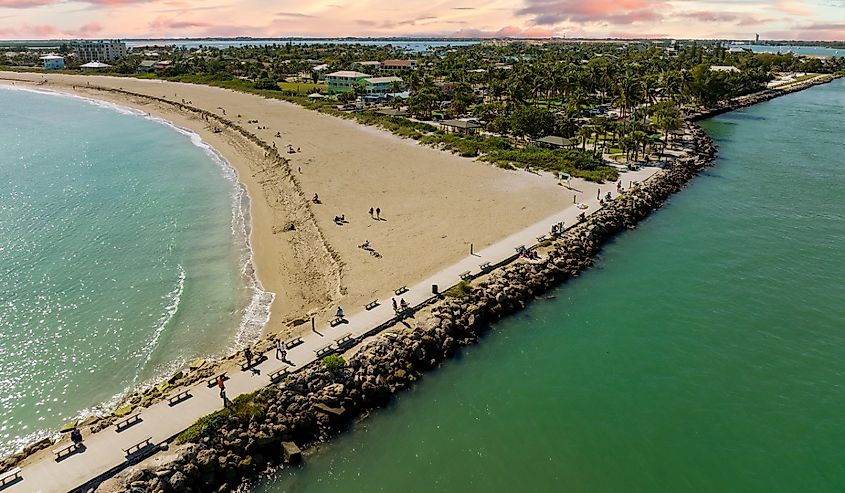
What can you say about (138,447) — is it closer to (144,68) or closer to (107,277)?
(107,277)

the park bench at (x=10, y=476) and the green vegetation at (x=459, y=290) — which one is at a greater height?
the green vegetation at (x=459, y=290)

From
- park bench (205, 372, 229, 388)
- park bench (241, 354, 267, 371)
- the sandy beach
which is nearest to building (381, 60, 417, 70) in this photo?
the sandy beach

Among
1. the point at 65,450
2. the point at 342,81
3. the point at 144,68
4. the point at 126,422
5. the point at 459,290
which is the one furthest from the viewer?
the point at 144,68

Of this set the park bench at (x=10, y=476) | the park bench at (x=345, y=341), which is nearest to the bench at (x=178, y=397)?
the park bench at (x=10, y=476)

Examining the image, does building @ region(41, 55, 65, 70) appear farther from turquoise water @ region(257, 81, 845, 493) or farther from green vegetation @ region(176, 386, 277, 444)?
green vegetation @ region(176, 386, 277, 444)

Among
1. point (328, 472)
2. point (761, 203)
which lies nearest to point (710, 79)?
point (761, 203)

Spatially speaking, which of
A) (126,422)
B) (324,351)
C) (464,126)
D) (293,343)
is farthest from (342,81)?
(126,422)

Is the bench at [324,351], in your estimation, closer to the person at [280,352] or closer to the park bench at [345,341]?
the park bench at [345,341]
